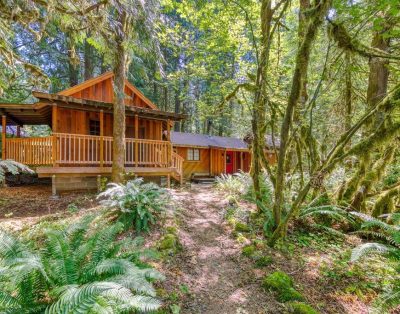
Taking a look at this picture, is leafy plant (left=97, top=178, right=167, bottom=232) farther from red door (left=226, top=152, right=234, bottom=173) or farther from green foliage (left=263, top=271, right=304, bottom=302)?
red door (left=226, top=152, right=234, bottom=173)

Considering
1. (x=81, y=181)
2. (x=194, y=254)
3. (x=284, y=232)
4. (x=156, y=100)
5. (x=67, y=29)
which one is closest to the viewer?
(x=194, y=254)

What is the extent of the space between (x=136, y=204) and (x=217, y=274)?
2.06m

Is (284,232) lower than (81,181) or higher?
lower

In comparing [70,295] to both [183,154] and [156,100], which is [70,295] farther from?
[156,100]

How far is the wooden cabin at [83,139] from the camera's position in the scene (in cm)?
879

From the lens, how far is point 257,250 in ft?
16.3

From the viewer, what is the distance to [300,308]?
3416 millimetres

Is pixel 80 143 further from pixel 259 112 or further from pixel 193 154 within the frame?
pixel 193 154

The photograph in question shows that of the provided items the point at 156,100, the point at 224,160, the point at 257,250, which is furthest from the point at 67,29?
the point at 156,100

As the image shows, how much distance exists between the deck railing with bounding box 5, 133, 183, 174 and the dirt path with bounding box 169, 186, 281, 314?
5.06m

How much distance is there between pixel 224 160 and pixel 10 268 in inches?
699

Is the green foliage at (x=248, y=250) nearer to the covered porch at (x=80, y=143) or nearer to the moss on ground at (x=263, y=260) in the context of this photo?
the moss on ground at (x=263, y=260)

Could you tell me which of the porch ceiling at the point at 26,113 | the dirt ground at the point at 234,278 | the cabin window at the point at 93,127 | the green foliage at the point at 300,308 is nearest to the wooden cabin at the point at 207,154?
the cabin window at the point at 93,127

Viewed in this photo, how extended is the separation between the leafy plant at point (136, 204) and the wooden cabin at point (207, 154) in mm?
11227
